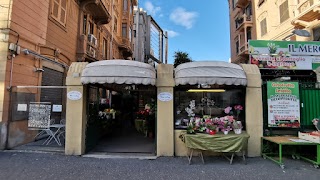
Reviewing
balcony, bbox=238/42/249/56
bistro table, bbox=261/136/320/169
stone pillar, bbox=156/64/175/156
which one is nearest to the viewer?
bistro table, bbox=261/136/320/169

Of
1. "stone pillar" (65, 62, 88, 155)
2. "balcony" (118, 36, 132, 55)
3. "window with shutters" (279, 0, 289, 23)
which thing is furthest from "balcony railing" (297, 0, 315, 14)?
"balcony" (118, 36, 132, 55)

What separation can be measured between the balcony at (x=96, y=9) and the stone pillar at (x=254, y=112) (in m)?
11.0

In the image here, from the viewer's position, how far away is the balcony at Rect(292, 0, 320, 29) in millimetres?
12891

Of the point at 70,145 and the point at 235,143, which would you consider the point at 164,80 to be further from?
the point at 70,145

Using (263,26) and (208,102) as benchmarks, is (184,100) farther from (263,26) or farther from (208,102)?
(263,26)

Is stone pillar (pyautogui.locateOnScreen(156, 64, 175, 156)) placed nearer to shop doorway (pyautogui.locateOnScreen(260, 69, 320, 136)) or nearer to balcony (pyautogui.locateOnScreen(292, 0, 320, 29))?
shop doorway (pyautogui.locateOnScreen(260, 69, 320, 136))

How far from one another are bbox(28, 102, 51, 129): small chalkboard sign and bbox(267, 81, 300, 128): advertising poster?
25.7 ft

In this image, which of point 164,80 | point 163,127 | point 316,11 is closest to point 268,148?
point 163,127

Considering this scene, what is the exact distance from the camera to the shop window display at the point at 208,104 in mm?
7336

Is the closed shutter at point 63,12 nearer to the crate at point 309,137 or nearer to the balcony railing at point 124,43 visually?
the crate at point 309,137

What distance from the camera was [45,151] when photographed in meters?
7.31

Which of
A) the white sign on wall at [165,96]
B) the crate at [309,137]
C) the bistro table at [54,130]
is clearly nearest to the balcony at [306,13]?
the crate at [309,137]

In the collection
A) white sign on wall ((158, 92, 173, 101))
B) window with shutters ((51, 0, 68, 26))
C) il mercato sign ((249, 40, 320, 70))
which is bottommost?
white sign on wall ((158, 92, 173, 101))

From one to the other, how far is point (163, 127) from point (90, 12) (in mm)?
11767
